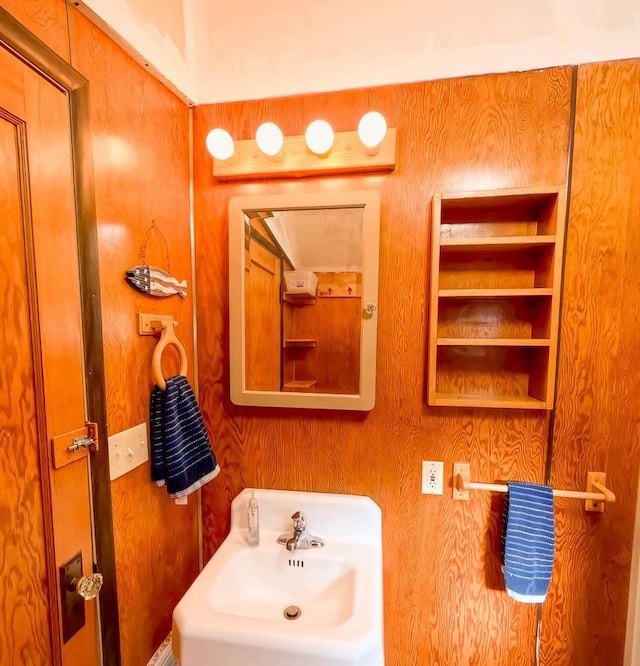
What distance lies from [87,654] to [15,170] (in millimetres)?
1122

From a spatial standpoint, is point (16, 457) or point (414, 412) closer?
point (16, 457)

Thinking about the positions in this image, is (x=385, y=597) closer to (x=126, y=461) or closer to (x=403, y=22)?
(x=126, y=461)

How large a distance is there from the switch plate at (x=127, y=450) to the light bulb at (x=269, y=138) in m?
0.94

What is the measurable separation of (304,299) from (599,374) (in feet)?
3.21

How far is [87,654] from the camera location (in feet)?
2.59

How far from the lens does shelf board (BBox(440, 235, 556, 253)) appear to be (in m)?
0.95

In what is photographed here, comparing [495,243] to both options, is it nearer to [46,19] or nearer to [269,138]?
[269,138]

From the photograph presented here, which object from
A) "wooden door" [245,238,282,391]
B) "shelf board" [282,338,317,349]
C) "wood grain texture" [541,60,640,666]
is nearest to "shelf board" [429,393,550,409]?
"wood grain texture" [541,60,640,666]

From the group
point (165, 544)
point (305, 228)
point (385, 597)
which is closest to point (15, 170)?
point (305, 228)

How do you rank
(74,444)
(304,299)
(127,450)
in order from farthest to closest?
(304,299), (127,450), (74,444)

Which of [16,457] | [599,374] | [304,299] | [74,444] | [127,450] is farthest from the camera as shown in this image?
[304,299]

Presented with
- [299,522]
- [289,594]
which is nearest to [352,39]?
[299,522]

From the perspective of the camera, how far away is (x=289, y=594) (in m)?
1.05

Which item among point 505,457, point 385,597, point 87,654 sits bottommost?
point 385,597
